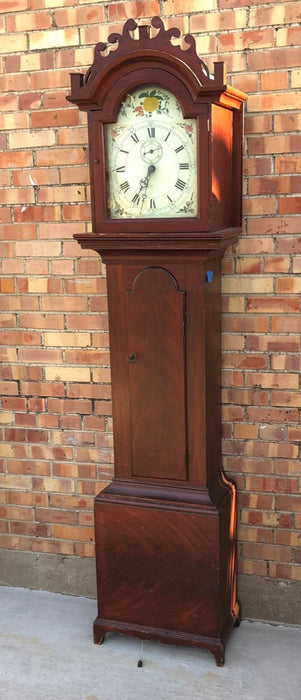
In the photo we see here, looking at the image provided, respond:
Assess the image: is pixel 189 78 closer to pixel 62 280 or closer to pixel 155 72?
pixel 155 72

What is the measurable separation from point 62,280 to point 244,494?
1.07m

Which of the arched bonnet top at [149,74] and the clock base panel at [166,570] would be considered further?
the clock base panel at [166,570]

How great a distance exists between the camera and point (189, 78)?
77.2 inches

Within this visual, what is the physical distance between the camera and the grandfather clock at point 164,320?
2.04 m

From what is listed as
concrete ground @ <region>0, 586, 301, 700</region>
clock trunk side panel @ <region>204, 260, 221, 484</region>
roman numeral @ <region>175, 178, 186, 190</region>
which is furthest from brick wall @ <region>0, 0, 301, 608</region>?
roman numeral @ <region>175, 178, 186, 190</region>

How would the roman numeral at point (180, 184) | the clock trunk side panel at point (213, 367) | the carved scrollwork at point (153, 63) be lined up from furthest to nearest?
the clock trunk side panel at point (213, 367)
the roman numeral at point (180, 184)
the carved scrollwork at point (153, 63)

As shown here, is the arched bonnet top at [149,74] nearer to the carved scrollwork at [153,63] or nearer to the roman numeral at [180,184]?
the carved scrollwork at [153,63]

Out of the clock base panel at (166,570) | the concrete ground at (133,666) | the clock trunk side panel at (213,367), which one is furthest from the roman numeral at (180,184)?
the concrete ground at (133,666)

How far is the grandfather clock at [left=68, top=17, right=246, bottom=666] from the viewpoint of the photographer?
2043 mm

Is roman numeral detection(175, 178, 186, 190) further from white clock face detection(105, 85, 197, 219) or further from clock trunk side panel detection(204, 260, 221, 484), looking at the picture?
clock trunk side panel detection(204, 260, 221, 484)

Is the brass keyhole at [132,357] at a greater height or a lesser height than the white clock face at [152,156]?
lesser

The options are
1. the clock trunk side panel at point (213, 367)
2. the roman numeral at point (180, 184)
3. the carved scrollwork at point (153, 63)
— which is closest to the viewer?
the carved scrollwork at point (153, 63)

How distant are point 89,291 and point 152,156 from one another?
0.70 meters

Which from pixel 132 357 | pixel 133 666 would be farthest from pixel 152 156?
pixel 133 666
